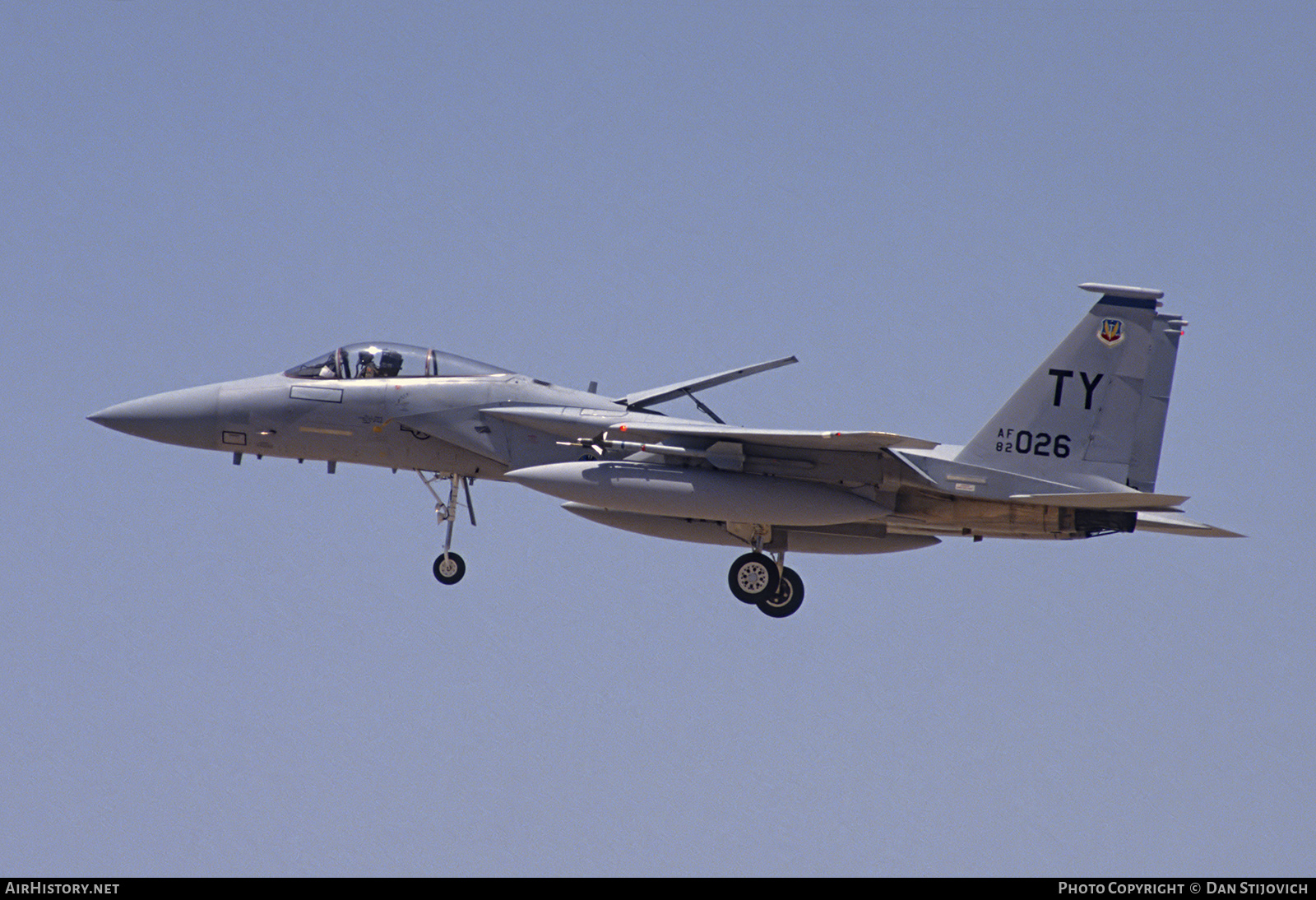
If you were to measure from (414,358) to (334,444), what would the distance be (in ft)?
5.01

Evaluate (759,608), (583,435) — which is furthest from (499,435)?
(759,608)

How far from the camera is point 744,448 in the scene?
21781 millimetres

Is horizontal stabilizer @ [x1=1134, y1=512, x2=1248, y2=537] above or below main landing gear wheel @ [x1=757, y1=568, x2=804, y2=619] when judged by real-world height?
above

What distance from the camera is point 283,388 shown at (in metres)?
23.3

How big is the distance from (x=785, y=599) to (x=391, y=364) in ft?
19.7

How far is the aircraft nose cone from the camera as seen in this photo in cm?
2331

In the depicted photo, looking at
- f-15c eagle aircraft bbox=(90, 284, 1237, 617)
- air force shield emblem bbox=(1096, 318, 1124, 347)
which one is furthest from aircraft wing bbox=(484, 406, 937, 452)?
air force shield emblem bbox=(1096, 318, 1124, 347)

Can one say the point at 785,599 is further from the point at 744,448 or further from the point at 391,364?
the point at 391,364

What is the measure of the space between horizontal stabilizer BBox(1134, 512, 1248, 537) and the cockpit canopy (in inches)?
333

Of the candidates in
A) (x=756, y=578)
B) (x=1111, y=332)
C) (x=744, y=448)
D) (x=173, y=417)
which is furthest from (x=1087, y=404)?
(x=173, y=417)

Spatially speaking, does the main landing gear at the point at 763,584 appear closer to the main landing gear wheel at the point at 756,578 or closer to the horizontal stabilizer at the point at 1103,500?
the main landing gear wheel at the point at 756,578

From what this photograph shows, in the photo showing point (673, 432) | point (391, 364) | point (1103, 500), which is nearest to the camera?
point (1103, 500)

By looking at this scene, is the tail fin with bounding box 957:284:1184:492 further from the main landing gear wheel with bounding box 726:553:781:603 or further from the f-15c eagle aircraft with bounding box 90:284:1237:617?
the main landing gear wheel with bounding box 726:553:781:603

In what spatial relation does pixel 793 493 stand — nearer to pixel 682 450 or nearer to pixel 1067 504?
pixel 682 450
